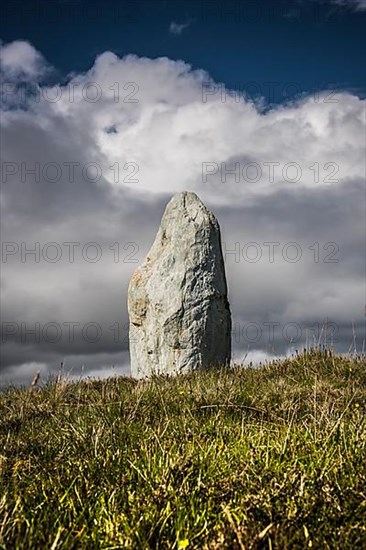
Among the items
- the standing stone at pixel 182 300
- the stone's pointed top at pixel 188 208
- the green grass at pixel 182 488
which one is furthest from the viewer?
the stone's pointed top at pixel 188 208

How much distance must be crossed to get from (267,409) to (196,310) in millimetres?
5693

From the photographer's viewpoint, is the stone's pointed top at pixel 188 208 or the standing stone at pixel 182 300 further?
the stone's pointed top at pixel 188 208

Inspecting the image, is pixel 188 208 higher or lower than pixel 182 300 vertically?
higher

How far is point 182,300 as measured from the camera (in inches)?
492

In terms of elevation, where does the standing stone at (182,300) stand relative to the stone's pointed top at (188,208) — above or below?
below

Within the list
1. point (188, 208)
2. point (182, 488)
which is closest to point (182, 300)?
point (188, 208)

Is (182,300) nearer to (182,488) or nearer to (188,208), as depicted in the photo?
(188,208)

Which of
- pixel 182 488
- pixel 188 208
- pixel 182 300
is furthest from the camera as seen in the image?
pixel 188 208

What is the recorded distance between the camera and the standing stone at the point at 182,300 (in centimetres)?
1244

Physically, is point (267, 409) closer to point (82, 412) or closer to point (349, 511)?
point (82, 412)

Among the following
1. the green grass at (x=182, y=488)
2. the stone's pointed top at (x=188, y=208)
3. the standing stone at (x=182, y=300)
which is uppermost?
the stone's pointed top at (x=188, y=208)

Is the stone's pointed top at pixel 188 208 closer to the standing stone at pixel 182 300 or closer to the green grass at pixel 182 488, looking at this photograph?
the standing stone at pixel 182 300

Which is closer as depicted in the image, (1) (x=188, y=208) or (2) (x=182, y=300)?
(2) (x=182, y=300)

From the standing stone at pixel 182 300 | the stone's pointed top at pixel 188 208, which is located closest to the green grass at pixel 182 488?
the standing stone at pixel 182 300
